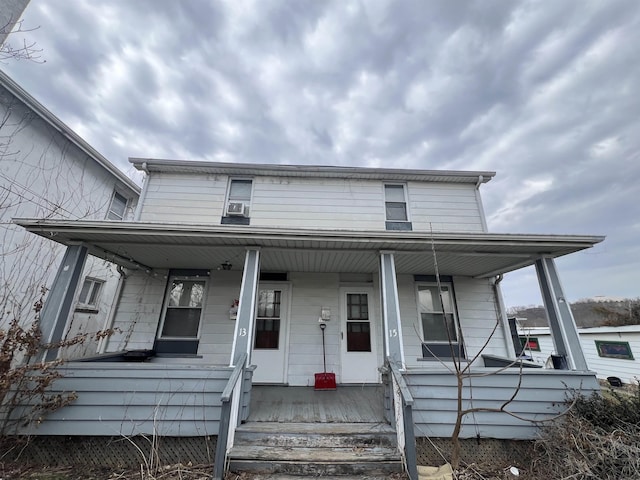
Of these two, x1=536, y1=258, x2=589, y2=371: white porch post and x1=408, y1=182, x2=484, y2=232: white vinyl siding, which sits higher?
x1=408, y1=182, x2=484, y2=232: white vinyl siding

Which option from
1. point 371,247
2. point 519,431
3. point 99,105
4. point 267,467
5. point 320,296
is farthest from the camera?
point 99,105

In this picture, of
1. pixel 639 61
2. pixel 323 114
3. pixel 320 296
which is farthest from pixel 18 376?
pixel 639 61

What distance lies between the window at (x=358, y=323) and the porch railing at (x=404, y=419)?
2262 mm

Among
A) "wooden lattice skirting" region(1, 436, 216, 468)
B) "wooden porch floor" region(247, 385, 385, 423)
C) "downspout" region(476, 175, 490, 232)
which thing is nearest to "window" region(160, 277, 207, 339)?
"wooden porch floor" region(247, 385, 385, 423)

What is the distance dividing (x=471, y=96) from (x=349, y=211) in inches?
241

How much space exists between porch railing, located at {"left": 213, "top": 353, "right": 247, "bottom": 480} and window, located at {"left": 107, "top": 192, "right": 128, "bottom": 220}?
7888 mm

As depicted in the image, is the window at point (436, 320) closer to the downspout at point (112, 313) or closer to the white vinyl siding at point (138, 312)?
the white vinyl siding at point (138, 312)

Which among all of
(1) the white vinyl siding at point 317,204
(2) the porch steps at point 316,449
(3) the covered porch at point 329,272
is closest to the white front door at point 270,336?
(3) the covered porch at point 329,272

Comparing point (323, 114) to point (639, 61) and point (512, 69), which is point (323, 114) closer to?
point (512, 69)

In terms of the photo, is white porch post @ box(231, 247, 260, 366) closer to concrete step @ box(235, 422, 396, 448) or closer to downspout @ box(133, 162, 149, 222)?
concrete step @ box(235, 422, 396, 448)

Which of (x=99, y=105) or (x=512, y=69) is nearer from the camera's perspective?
(x=512, y=69)

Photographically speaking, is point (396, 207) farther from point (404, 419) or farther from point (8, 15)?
point (8, 15)

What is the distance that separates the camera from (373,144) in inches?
457

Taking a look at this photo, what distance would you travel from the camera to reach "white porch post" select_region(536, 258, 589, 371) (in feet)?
11.8
